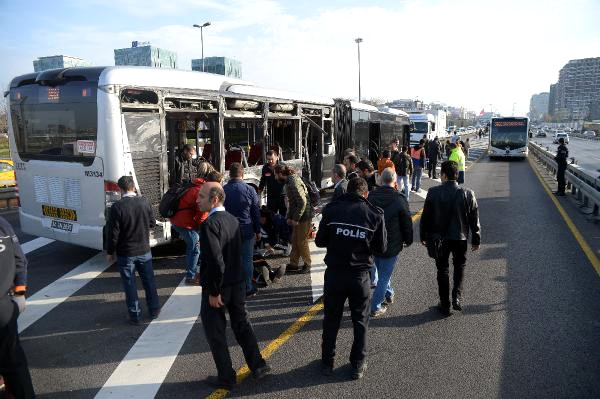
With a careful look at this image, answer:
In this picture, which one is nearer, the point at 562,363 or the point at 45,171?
the point at 562,363

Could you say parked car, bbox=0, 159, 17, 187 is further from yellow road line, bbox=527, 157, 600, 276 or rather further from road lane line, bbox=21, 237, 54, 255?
yellow road line, bbox=527, 157, 600, 276

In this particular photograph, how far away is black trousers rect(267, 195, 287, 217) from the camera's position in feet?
26.9

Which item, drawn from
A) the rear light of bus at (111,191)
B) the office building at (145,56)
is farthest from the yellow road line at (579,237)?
the office building at (145,56)

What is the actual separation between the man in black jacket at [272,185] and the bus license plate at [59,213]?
10.3ft

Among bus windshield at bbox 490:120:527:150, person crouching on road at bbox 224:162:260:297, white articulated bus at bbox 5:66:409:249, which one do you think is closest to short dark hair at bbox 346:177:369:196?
person crouching on road at bbox 224:162:260:297

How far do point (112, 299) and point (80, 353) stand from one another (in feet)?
5.08

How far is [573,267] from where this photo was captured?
24.4 ft

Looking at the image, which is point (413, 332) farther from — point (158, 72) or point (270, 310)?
point (158, 72)

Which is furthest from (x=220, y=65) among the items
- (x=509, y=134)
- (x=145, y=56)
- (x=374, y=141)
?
(x=374, y=141)

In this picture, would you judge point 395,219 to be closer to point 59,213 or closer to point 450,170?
point 450,170

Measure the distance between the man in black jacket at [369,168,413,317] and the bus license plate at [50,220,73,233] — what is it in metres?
4.96

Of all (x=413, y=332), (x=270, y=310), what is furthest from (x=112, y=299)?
(x=413, y=332)

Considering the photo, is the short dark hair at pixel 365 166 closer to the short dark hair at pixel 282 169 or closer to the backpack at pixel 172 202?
the short dark hair at pixel 282 169

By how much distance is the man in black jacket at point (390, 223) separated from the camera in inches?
209
